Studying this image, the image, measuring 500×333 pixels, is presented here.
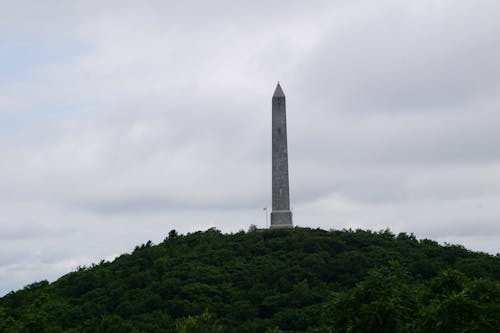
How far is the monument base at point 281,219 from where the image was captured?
76188 mm

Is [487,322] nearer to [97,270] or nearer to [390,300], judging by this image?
[390,300]

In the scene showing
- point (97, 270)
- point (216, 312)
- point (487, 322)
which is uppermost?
point (97, 270)

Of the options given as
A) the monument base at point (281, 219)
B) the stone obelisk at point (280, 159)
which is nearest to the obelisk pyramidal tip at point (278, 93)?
the stone obelisk at point (280, 159)

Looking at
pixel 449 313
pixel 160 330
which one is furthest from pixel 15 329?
pixel 449 313

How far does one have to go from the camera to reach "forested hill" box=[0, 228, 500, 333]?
193 ft

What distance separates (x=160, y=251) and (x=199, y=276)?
887 centimetres

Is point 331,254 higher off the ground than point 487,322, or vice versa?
point 331,254

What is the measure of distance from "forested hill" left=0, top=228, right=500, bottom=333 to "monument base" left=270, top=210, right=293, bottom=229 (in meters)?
0.85

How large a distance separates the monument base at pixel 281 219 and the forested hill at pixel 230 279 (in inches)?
33.3

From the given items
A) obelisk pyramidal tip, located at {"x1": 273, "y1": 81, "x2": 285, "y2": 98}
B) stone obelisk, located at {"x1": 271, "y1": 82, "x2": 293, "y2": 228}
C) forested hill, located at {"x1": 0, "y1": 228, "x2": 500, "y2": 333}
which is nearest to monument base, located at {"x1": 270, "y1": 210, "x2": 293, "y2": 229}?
stone obelisk, located at {"x1": 271, "y1": 82, "x2": 293, "y2": 228}

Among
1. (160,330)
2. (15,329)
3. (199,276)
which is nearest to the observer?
(15,329)

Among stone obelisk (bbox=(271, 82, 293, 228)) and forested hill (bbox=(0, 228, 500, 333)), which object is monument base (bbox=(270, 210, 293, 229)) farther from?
forested hill (bbox=(0, 228, 500, 333))

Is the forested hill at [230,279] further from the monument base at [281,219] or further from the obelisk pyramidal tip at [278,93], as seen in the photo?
the obelisk pyramidal tip at [278,93]

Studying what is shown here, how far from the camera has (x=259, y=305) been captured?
64.2 meters
